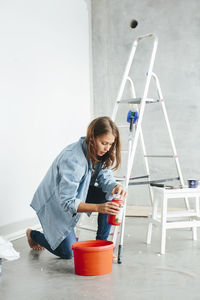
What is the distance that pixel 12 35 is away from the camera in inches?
123

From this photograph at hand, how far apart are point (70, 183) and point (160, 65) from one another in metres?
2.61

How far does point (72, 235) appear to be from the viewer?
2527mm

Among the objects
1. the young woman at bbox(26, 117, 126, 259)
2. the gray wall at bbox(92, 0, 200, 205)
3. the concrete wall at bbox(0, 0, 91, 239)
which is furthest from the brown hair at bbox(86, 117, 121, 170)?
the gray wall at bbox(92, 0, 200, 205)

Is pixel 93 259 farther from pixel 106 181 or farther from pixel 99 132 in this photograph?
pixel 99 132

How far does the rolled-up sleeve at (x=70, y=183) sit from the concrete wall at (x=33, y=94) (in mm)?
896

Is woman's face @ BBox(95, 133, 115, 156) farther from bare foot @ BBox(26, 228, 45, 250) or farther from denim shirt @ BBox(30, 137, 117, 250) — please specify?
bare foot @ BBox(26, 228, 45, 250)

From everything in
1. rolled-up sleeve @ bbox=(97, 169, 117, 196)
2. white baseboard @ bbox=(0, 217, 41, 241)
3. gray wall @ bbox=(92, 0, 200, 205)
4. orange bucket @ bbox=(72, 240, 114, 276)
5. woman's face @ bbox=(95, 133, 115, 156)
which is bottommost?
white baseboard @ bbox=(0, 217, 41, 241)

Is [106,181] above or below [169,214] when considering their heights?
above

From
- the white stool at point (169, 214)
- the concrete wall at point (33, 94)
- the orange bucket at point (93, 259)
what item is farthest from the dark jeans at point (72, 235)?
the concrete wall at point (33, 94)

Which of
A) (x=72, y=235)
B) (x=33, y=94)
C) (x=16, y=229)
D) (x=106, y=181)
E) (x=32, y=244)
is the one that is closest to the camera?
(x=72, y=235)

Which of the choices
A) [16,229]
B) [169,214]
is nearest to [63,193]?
[169,214]

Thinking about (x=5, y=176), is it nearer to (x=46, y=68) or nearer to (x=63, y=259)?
(x=63, y=259)

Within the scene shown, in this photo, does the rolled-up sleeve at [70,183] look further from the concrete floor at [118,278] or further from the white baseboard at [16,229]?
the white baseboard at [16,229]

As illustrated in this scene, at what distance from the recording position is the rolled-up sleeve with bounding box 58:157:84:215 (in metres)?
2.25
